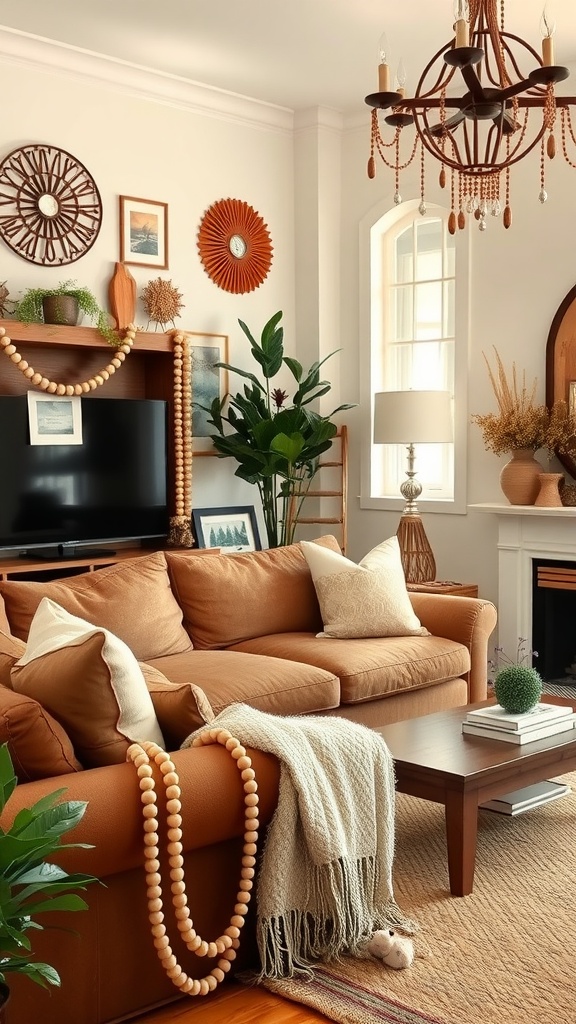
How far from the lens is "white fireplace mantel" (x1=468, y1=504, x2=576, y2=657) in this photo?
5.46m

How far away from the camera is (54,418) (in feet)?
17.6

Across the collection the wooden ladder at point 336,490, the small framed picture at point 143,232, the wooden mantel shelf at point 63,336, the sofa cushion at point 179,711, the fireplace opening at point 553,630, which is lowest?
the fireplace opening at point 553,630

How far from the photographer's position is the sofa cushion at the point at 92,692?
2260 millimetres

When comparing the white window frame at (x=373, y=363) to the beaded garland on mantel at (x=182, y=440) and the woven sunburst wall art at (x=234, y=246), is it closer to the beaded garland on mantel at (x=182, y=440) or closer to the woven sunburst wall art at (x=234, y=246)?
the woven sunburst wall art at (x=234, y=246)

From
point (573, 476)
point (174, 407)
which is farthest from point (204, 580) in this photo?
point (573, 476)

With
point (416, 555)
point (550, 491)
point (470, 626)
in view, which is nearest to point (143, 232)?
point (416, 555)

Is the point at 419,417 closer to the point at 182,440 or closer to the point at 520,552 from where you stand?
the point at 520,552

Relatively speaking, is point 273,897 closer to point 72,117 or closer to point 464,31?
point 464,31

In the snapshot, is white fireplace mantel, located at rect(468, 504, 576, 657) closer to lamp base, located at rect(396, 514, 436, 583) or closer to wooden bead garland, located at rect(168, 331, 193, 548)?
lamp base, located at rect(396, 514, 436, 583)

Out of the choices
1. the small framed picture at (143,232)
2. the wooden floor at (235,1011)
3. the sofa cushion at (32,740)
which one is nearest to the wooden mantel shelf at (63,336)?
the small framed picture at (143,232)

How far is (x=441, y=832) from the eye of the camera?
3.48m

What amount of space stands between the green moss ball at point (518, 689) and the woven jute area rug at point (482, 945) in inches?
16.7

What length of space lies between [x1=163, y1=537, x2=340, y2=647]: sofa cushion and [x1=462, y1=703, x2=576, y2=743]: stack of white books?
3.87ft

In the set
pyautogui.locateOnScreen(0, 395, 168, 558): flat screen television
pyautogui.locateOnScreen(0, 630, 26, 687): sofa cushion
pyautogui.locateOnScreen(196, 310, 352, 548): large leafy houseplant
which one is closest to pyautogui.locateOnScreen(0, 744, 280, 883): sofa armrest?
pyautogui.locateOnScreen(0, 630, 26, 687): sofa cushion
